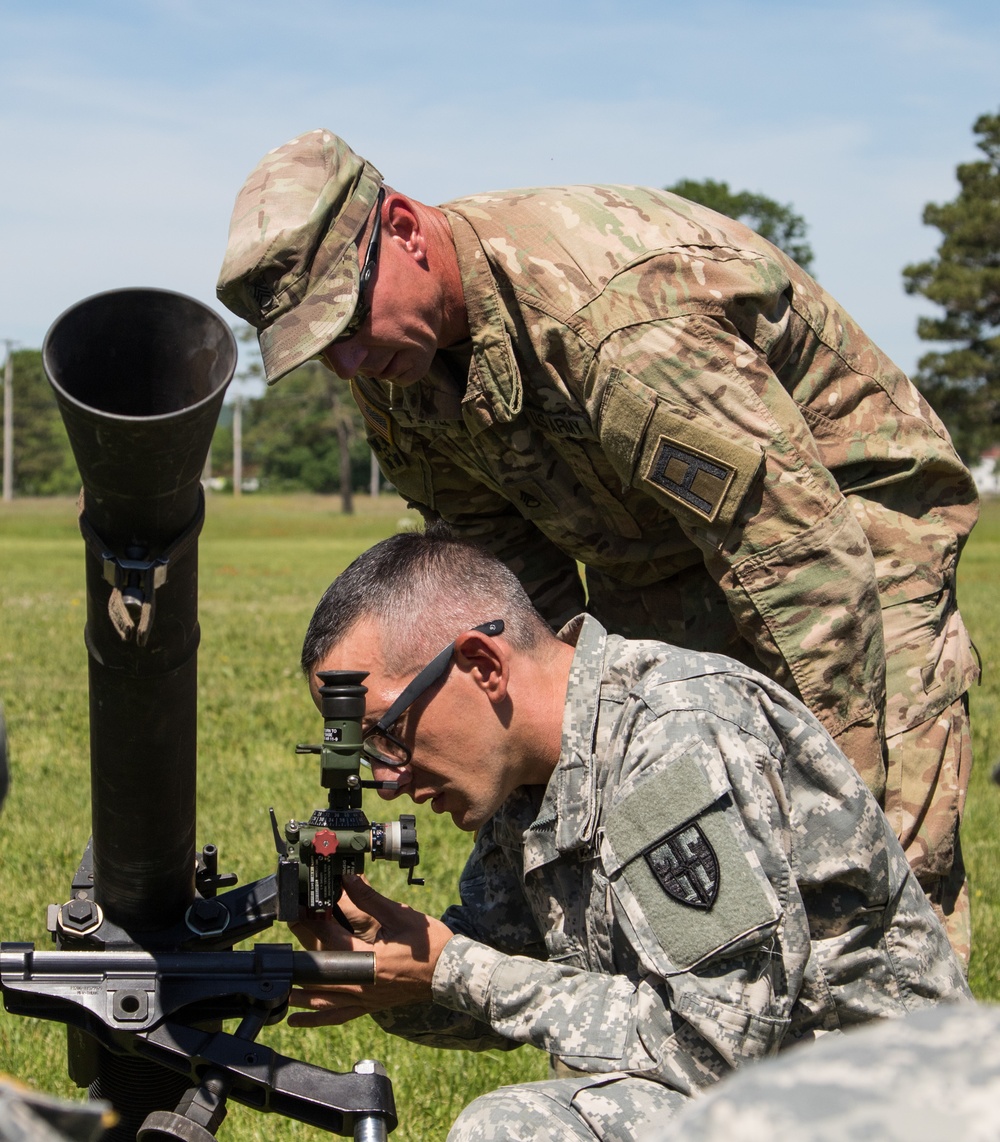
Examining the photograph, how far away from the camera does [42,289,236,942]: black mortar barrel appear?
2.33 m

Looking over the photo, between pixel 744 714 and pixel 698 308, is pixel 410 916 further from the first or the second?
pixel 698 308

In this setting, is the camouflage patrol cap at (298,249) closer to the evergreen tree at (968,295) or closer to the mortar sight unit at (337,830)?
the mortar sight unit at (337,830)

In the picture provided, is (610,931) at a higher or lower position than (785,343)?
lower

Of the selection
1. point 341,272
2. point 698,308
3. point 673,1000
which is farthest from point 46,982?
point 698,308

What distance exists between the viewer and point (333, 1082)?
2967 millimetres

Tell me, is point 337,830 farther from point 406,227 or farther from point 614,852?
point 406,227

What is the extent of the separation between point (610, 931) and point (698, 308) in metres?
1.47

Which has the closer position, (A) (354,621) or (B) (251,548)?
(A) (354,621)

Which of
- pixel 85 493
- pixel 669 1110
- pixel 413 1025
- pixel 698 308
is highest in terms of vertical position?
pixel 698 308

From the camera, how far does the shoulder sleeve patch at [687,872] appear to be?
8.76 ft

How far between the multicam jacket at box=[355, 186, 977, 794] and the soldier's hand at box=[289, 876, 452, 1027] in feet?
3.56

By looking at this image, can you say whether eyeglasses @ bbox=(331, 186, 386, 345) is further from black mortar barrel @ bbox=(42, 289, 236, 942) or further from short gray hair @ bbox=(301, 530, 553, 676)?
black mortar barrel @ bbox=(42, 289, 236, 942)

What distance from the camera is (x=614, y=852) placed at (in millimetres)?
2846

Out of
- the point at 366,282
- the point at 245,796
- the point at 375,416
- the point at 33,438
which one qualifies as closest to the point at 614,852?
the point at 366,282
